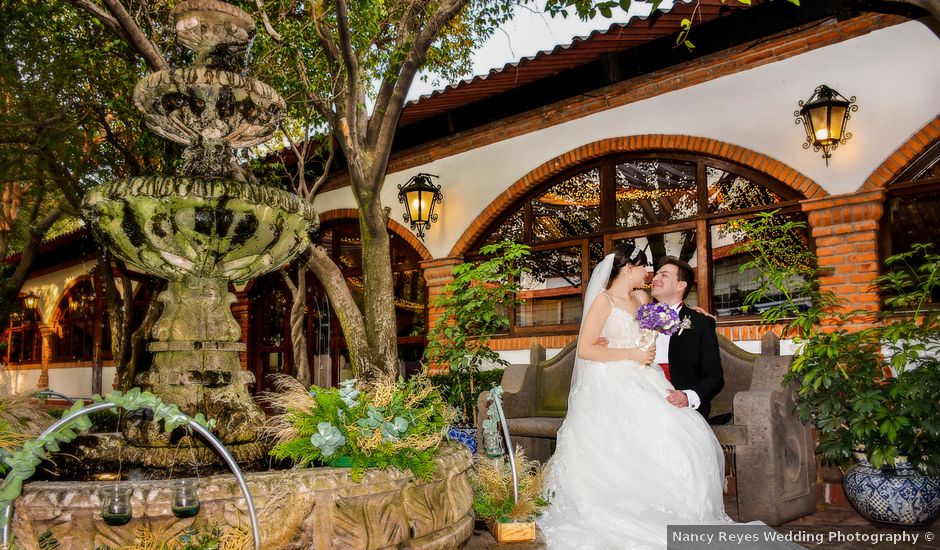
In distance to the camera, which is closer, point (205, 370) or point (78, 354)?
point (205, 370)

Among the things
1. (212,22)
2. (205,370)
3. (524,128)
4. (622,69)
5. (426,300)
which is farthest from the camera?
(426,300)

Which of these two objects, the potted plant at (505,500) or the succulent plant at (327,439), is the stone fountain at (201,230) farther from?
the potted plant at (505,500)

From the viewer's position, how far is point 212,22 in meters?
4.47

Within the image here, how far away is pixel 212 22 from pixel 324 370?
9.54m

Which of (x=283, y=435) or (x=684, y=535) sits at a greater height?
(x=283, y=435)

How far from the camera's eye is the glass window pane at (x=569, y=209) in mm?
9406

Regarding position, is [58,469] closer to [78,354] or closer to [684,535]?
[684,535]

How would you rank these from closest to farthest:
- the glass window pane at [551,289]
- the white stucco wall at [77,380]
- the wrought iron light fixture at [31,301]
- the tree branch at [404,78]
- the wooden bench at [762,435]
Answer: the wooden bench at [762,435] < the tree branch at [404,78] < the glass window pane at [551,289] < the white stucco wall at [77,380] < the wrought iron light fixture at [31,301]

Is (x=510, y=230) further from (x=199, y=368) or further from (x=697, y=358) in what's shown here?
(x=199, y=368)

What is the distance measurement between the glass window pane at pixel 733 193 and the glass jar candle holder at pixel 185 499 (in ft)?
22.2

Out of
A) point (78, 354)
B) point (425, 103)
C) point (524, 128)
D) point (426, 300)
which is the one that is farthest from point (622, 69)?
point (78, 354)

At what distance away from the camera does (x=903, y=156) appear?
Answer: 6586 millimetres

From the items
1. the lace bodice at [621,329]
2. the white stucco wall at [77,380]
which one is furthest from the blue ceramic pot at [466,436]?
the white stucco wall at [77,380]

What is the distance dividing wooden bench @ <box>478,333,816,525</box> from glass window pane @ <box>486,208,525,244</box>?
4.34 meters
